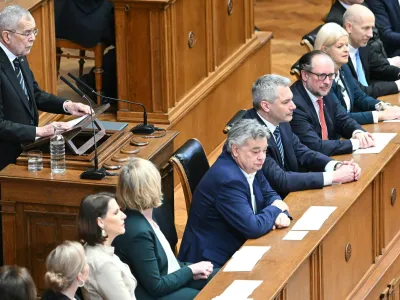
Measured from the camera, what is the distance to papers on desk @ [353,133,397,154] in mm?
6621

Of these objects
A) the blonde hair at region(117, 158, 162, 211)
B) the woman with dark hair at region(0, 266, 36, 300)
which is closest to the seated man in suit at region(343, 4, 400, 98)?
the blonde hair at region(117, 158, 162, 211)

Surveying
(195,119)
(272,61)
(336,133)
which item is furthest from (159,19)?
(272,61)

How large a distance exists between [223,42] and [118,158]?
3.00 metres

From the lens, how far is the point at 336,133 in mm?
6957

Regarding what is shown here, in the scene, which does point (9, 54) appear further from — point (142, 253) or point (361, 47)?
point (361, 47)

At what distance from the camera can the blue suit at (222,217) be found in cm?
552

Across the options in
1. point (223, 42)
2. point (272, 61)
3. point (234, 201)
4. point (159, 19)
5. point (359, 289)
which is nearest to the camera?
point (234, 201)

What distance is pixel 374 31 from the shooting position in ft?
27.0

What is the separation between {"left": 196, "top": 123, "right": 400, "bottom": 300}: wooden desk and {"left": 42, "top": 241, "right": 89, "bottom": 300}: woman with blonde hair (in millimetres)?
654

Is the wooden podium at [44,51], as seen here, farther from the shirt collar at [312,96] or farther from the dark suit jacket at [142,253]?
the dark suit jacket at [142,253]

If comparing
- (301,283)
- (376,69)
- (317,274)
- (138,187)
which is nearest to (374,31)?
(376,69)

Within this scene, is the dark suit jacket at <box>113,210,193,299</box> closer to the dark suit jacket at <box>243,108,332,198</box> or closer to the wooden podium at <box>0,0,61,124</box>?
the dark suit jacket at <box>243,108,332,198</box>

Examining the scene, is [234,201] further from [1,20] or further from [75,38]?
[75,38]

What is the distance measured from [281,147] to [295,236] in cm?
84
